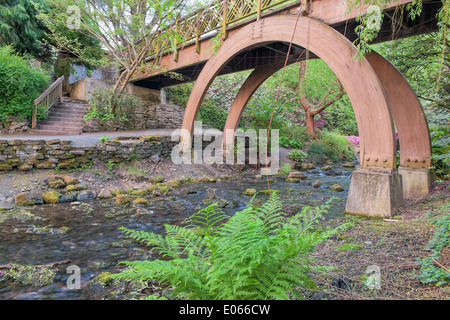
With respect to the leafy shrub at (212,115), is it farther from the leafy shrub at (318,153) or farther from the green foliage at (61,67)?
the green foliage at (61,67)

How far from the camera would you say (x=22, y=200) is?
6.05 meters

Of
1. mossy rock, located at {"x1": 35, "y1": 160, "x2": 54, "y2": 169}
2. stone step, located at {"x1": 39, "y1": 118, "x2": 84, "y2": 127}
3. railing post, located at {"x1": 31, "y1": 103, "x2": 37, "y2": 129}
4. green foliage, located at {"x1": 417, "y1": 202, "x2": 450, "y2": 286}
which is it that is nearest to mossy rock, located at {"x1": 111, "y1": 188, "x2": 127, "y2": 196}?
mossy rock, located at {"x1": 35, "y1": 160, "x2": 54, "y2": 169}

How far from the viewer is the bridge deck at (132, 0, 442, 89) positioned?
562 cm

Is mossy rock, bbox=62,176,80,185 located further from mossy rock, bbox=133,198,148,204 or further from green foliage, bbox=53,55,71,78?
green foliage, bbox=53,55,71,78

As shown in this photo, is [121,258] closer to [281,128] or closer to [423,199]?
[423,199]

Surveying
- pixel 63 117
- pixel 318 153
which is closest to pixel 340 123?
pixel 318 153

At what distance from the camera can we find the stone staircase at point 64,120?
34.9 feet

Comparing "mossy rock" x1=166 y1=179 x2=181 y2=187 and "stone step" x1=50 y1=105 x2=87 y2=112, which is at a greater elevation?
"stone step" x1=50 y1=105 x2=87 y2=112

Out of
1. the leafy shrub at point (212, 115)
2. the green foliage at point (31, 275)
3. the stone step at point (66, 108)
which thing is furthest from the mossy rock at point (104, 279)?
the leafy shrub at point (212, 115)

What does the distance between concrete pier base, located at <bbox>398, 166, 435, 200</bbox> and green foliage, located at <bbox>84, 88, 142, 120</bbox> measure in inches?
447

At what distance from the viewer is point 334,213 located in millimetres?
5285

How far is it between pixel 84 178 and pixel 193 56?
5882 millimetres
